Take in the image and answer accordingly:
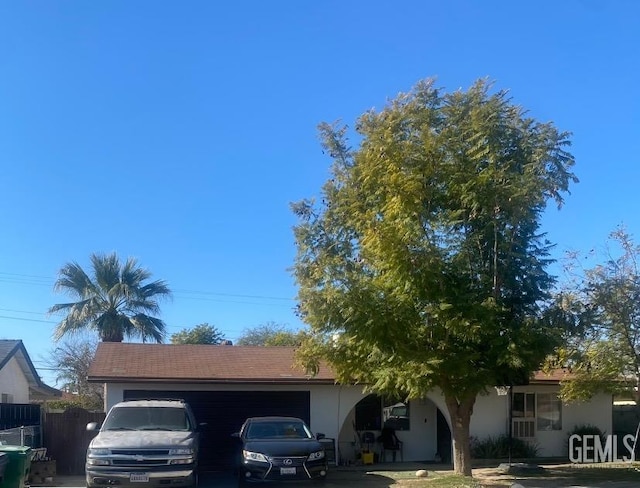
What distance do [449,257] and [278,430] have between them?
214 inches

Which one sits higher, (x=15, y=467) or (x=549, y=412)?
(x=15, y=467)

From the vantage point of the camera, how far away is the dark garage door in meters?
21.1

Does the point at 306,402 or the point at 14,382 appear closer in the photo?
the point at 306,402

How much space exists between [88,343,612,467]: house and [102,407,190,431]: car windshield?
4592mm

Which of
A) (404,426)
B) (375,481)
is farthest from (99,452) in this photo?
(404,426)

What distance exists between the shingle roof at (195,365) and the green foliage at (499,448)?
517cm

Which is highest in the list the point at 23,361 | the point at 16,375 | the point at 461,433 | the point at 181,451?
the point at 23,361

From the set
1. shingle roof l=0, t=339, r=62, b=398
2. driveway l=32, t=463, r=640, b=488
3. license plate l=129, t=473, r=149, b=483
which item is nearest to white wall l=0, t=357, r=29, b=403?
shingle roof l=0, t=339, r=62, b=398

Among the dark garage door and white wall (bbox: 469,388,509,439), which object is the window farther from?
the dark garage door

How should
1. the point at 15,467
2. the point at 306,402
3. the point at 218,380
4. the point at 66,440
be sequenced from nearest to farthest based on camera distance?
the point at 15,467 → the point at 66,440 → the point at 218,380 → the point at 306,402

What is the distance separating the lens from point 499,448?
22609 mm

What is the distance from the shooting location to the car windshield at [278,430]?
1644 centimetres

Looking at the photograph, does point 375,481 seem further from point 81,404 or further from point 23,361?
point 23,361

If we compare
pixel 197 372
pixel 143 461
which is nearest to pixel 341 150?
pixel 197 372
